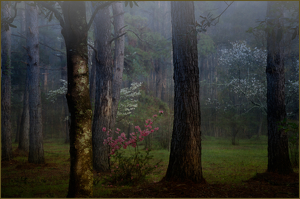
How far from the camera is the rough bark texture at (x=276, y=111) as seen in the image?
5734mm

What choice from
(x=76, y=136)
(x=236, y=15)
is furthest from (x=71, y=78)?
(x=236, y=15)

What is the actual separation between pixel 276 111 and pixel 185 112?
9.57 ft

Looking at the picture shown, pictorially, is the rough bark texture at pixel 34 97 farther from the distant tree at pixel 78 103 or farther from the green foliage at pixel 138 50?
the distant tree at pixel 78 103

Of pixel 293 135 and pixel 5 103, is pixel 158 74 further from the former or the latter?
pixel 293 135

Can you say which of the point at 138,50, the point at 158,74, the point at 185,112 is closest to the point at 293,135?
the point at 185,112

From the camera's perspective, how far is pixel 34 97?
30.2 ft

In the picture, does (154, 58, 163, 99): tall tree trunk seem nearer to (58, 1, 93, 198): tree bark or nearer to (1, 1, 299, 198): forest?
(1, 1, 299, 198): forest

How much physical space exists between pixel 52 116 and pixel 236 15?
23.6 meters

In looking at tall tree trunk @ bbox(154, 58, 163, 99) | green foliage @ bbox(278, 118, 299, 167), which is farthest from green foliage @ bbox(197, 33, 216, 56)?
green foliage @ bbox(278, 118, 299, 167)

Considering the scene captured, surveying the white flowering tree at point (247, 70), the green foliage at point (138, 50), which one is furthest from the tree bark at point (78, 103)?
the white flowering tree at point (247, 70)

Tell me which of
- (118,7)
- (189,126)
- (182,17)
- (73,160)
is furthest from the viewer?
(118,7)

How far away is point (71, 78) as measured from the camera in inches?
128

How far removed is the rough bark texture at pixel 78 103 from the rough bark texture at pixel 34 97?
680 cm

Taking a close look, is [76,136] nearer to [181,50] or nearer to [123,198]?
[123,198]
